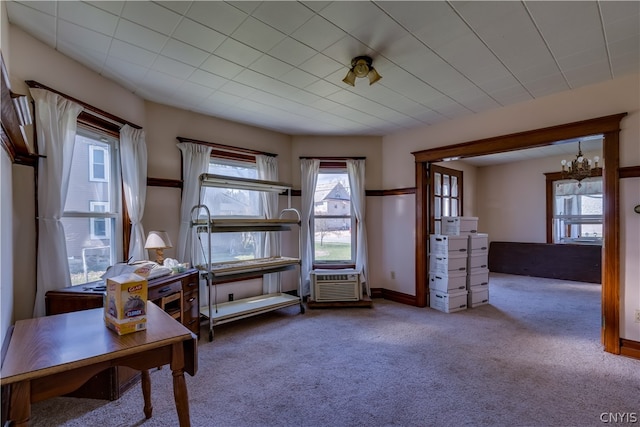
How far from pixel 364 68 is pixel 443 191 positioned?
374 cm

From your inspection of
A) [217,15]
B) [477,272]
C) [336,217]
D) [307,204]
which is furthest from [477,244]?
[217,15]

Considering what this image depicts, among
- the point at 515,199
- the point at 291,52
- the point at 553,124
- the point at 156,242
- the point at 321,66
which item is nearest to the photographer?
the point at 291,52

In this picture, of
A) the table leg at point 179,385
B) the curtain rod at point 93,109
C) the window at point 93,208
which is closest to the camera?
the table leg at point 179,385

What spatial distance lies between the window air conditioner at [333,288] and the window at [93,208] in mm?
2396

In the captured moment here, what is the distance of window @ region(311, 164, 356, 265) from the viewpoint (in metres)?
4.88

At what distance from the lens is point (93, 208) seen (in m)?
2.82

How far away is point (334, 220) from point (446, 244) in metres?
1.68

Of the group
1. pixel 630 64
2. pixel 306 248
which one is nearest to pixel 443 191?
pixel 306 248

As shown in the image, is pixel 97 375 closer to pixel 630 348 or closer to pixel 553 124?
pixel 630 348

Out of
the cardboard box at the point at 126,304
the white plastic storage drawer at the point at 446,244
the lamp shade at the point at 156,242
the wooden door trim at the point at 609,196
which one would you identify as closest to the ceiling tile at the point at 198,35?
the cardboard box at the point at 126,304

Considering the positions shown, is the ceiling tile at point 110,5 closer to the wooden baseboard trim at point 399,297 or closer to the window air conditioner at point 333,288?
the window air conditioner at point 333,288

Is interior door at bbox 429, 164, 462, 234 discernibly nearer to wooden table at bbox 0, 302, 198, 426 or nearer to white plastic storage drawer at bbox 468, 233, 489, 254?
white plastic storage drawer at bbox 468, 233, 489, 254

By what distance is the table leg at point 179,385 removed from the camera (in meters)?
1.41

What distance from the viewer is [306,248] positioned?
4.65 metres
